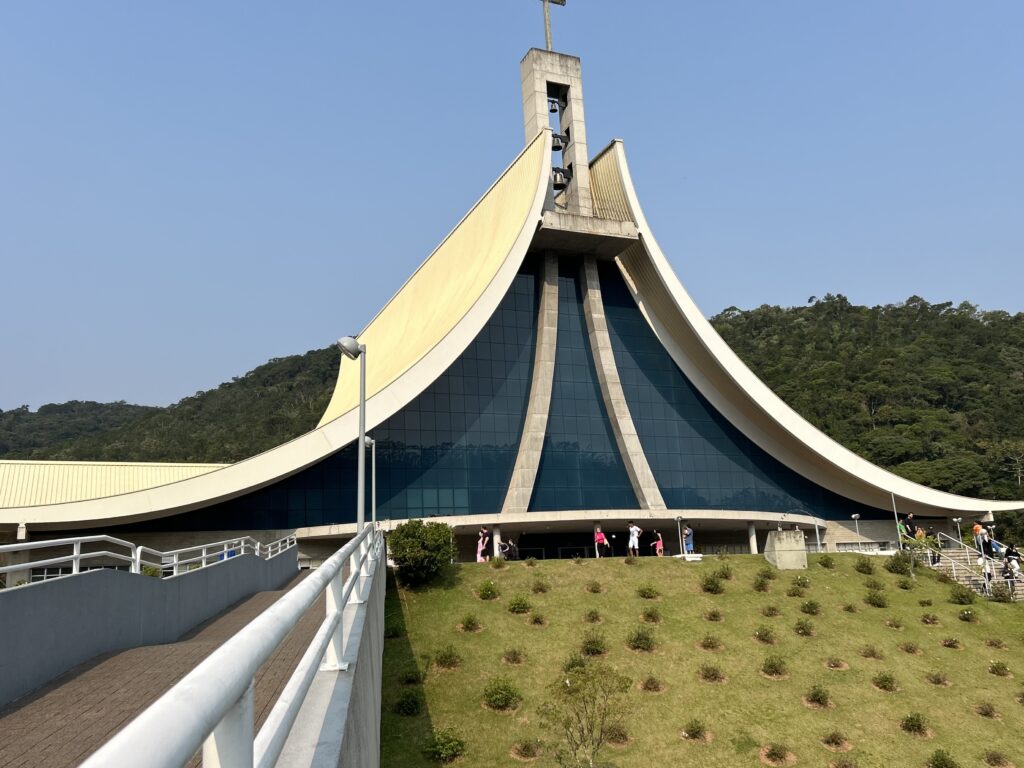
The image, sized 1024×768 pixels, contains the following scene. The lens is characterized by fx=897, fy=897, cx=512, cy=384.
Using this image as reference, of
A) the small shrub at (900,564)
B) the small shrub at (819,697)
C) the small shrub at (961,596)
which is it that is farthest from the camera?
the small shrub at (900,564)

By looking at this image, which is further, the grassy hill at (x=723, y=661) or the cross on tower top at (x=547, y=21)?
the cross on tower top at (x=547, y=21)

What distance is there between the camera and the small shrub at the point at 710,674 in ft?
51.2

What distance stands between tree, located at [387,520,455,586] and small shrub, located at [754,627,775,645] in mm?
6677

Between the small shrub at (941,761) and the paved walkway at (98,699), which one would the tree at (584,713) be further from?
the paved walkway at (98,699)

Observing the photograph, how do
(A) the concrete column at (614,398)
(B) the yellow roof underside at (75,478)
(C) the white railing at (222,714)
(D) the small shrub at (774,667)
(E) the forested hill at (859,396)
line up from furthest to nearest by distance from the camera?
(E) the forested hill at (859,396) → (A) the concrete column at (614,398) → (B) the yellow roof underside at (75,478) → (D) the small shrub at (774,667) → (C) the white railing at (222,714)

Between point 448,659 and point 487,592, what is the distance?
134 inches

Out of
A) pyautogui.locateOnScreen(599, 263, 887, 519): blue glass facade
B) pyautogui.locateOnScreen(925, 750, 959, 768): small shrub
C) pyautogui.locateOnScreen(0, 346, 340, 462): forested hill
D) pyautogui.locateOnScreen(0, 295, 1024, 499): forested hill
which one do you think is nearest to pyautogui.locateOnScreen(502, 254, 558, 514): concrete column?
pyautogui.locateOnScreen(599, 263, 887, 519): blue glass facade

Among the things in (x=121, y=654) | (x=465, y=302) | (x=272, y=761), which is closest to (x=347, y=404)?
(x=465, y=302)

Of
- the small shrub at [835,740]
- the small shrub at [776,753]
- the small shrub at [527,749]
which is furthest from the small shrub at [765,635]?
the small shrub at [527,749]

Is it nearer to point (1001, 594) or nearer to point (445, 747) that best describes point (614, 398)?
point (1001, 594)

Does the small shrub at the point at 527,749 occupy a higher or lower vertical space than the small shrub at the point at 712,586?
lower

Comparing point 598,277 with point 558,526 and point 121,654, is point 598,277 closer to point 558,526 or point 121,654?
point 558,526

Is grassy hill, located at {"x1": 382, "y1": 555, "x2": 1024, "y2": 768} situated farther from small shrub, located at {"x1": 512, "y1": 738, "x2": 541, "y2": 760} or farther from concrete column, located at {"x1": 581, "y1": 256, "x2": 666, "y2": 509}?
concrete column, located at {"x1": 581, "y1": 256, "x2": 666, "y2": 509}

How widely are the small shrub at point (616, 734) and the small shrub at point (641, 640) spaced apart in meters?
2.94
